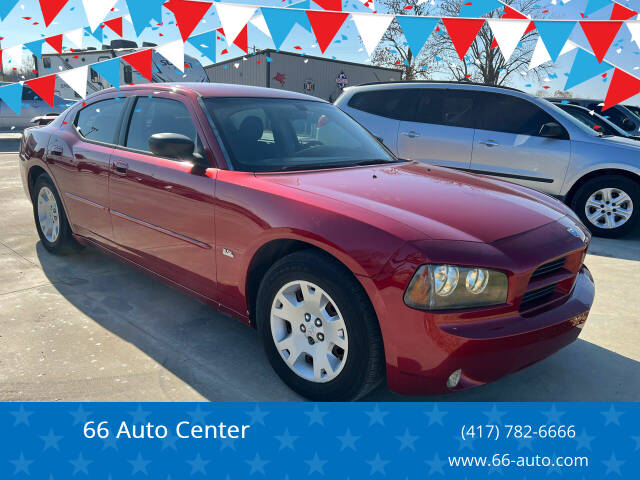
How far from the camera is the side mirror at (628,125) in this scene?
11.0 meters

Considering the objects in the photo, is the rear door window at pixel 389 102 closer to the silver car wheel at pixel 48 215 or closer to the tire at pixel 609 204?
the tire at pixel 609 204

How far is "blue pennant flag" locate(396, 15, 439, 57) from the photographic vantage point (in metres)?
6.31

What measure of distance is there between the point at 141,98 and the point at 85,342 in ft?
5.79

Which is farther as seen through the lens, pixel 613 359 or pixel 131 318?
pixel 131 318

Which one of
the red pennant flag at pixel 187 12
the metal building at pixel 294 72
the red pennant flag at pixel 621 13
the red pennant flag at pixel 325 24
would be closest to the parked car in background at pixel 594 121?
the red pennant flag at pixel 621 13

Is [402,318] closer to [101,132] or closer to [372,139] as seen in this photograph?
[372,139]

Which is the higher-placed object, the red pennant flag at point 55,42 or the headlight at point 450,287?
the red pennant flag at point 55,42

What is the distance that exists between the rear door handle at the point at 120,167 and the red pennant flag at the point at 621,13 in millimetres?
6745

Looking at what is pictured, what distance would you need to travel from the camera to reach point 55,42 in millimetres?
7039

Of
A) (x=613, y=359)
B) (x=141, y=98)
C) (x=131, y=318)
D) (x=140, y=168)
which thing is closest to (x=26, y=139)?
(x=141, y=98)

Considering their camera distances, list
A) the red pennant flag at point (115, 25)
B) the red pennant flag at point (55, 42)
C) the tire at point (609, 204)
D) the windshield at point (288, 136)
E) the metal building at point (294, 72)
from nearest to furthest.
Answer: the windshield at point (288, 136) → the tire at point (609, 204) → the red pennant flag at point (115, 25) → the red pennant flag at point (55, 42) → the metal building at point (294, 72)

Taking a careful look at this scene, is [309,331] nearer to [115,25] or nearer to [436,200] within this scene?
[436,200]

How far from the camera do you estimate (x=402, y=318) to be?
2.07 meters

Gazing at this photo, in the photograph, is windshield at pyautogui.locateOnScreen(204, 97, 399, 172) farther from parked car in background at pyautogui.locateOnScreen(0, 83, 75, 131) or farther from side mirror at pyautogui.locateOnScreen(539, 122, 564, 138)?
parked car in background at pyautogui.locateOnScreen(0, 83, 75, 131)
